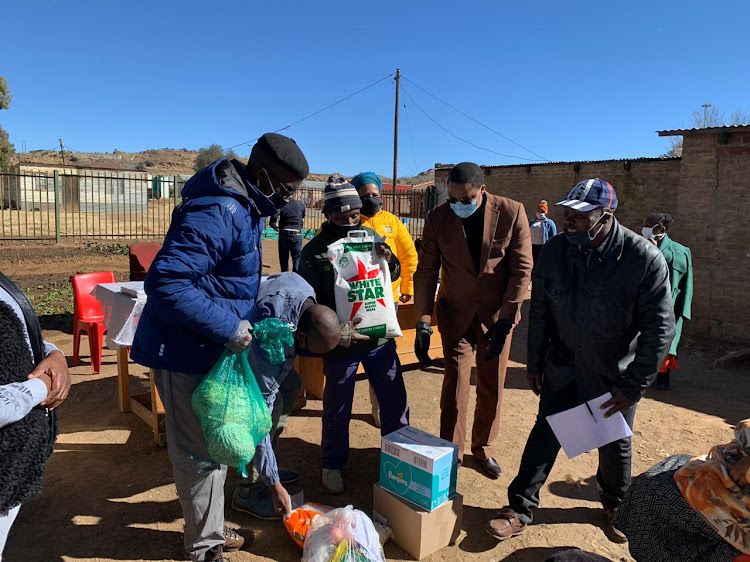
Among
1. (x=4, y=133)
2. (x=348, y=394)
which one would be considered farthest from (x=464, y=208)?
→ (x=4, y=133)

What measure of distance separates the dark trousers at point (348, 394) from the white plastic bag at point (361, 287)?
272mm

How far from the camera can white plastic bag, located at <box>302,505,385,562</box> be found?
231 centimetres

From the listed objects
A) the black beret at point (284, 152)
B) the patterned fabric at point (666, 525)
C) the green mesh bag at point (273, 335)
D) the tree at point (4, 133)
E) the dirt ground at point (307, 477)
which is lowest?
the dirt ground at point (307, 477)

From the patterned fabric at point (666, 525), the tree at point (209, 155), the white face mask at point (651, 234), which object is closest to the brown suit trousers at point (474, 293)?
the patterned fabric at point (666, 525)

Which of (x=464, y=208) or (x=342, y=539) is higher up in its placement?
(x=464, y=208)

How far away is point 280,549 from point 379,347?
1.26 m

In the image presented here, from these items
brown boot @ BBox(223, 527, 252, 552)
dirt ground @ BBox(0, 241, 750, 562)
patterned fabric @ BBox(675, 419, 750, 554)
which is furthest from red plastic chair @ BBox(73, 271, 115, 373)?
patterned fabric @ BBox(675, 419, 750, 554)

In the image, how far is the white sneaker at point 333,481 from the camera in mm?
3346

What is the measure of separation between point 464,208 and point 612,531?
6.91 feet

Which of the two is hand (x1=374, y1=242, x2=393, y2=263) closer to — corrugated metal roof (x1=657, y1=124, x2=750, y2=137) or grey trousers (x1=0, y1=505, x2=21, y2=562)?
A: grey trousers (x1=0, y1=505, x2=21, y2=562)

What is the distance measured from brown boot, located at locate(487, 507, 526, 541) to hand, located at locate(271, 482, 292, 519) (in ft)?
3.72

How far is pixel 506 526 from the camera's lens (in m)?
2.91

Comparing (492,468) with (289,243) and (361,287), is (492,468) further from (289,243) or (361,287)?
(289,243)

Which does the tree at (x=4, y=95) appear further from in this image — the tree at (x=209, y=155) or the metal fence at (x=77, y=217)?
the tree at (x=209, y=155)
